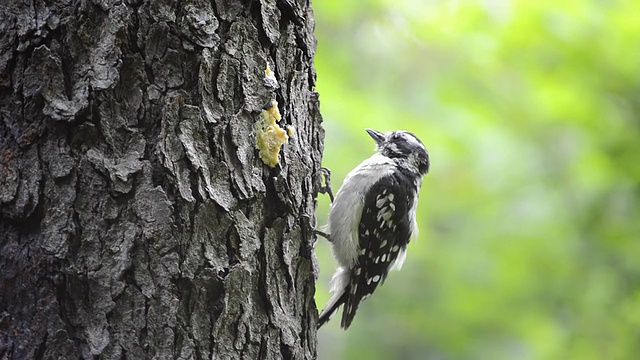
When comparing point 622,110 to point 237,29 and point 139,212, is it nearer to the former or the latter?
point 237,29

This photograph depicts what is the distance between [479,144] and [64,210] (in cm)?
→ 505

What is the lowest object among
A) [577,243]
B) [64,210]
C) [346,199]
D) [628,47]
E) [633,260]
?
[64,210]

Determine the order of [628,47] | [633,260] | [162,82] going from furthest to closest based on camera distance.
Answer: [633,260] → [628,47] → [162,82]

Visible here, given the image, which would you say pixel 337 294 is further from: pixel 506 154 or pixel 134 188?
pixel 506 154

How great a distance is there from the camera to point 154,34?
242 centimetres

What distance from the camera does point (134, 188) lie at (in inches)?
91.0

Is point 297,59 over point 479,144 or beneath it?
beneath

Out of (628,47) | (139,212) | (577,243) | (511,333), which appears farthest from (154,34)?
(511,333)

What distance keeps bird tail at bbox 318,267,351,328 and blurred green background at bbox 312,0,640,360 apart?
6.21 ft

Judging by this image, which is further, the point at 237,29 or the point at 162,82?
the point at 237,29

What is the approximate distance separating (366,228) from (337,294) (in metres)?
0.49

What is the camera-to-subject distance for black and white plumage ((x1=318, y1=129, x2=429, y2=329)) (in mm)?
4805

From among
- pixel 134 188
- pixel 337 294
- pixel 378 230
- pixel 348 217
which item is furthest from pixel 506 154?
pixel 134 188

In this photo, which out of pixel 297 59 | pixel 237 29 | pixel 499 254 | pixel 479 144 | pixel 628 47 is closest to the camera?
pixel 237 29
